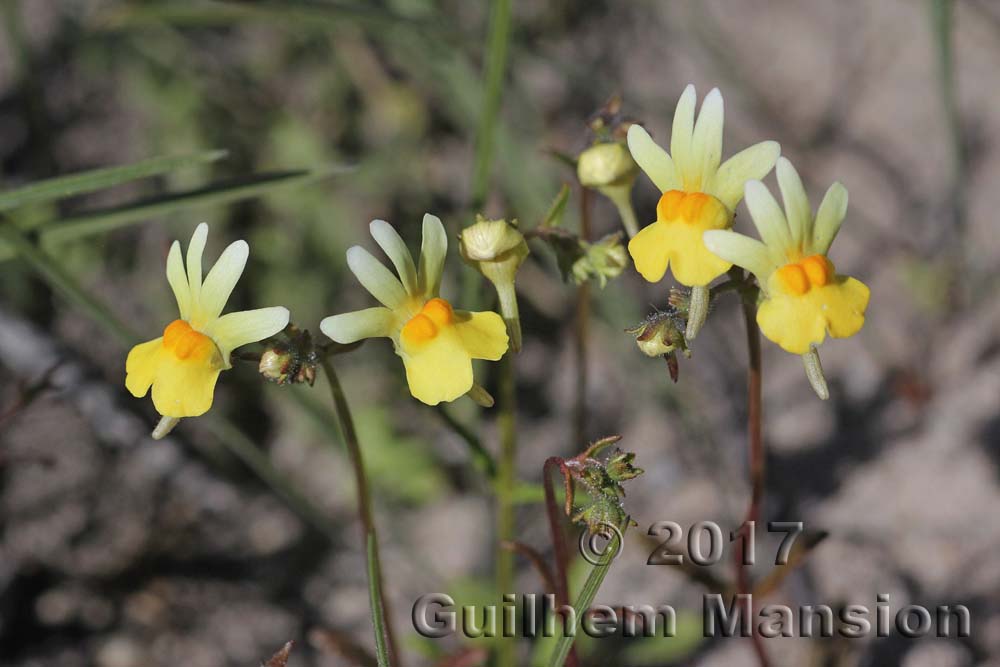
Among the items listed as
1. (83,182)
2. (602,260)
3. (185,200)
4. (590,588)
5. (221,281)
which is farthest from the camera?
Answer: (185,200)

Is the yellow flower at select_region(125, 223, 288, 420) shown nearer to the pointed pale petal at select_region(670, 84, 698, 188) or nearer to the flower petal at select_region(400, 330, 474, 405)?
the flower petal at select_region(400, 330, 474, 405)

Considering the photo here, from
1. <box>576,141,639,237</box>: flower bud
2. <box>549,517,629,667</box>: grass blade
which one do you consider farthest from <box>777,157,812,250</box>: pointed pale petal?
<box>549,517,629,667</box>: grass blade

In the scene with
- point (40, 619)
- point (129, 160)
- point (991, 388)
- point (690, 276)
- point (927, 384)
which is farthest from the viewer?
point (129, 160)

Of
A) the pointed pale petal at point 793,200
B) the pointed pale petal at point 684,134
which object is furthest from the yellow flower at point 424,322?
the pointed pale petal at point 793,200

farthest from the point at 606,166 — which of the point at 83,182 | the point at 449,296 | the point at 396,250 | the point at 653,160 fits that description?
the point at 449,296

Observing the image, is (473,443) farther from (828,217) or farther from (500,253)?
(828,217)

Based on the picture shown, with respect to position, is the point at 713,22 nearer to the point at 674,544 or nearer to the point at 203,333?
the point at 674,544

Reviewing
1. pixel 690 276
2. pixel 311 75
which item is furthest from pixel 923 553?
pixel 311 75
